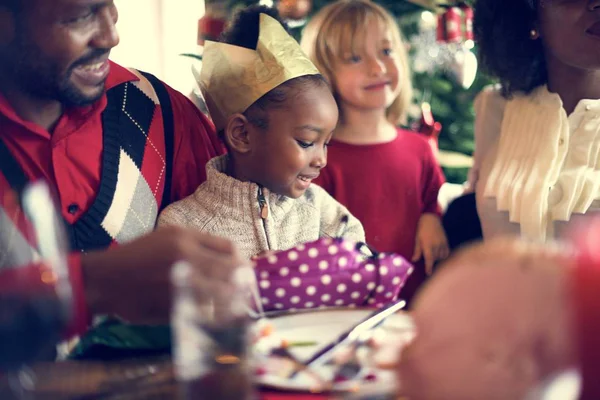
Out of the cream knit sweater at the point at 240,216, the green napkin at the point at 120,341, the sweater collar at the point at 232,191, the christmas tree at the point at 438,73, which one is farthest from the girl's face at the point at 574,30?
the green napkin at the point at 120,341

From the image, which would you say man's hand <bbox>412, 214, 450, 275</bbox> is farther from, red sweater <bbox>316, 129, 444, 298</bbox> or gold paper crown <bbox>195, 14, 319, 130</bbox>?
A: gold paper crown <bbox>195, 14, 319, 130</bbox>

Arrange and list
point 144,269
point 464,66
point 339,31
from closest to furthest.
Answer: point 144,269
point 339,31
point 464,66

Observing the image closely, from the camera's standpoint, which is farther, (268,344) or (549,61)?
(549,61)

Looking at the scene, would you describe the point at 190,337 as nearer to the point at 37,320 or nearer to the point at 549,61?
the point at 37,320

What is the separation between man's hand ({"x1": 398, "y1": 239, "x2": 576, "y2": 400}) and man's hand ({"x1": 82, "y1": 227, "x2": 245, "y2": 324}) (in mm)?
256

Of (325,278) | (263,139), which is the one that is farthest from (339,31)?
(325,278)

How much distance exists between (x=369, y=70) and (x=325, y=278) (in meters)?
1.01

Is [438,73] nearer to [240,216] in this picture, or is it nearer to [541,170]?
[541,170]

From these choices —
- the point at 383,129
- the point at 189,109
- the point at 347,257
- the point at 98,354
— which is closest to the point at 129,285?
the point at 98,354

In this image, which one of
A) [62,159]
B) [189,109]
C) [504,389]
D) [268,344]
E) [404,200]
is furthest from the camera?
[404,200]

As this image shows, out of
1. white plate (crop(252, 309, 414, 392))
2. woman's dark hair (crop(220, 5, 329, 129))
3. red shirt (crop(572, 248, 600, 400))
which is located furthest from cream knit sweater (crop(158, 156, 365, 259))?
red shirt (crop(572, 248, 600, 400))

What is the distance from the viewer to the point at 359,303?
0.97 meters

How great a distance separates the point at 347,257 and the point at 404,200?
0.94 metres

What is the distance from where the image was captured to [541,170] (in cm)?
146
